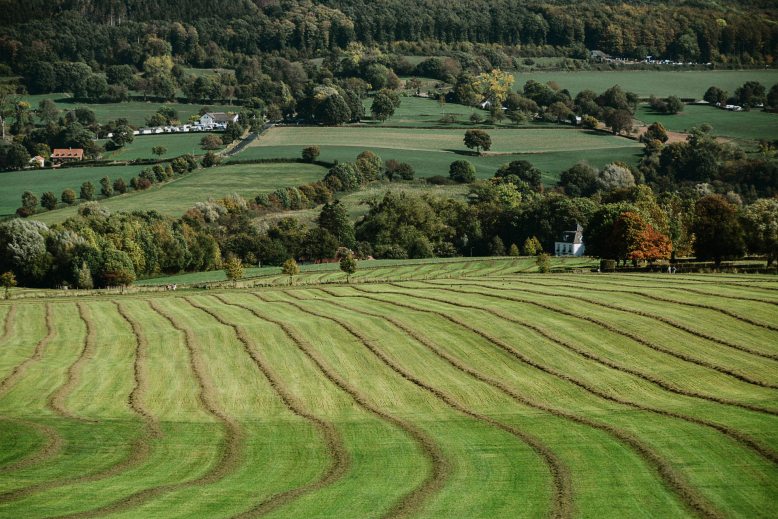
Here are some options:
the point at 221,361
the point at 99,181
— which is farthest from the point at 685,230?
the point at 99,181

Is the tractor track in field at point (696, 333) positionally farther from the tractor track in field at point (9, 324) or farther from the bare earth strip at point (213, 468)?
the tractor track in field at point (9, 324)

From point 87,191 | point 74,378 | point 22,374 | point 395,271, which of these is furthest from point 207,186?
point 74,378

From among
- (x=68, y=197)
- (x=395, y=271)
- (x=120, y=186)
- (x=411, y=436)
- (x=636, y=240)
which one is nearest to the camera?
(x=411, y=436)

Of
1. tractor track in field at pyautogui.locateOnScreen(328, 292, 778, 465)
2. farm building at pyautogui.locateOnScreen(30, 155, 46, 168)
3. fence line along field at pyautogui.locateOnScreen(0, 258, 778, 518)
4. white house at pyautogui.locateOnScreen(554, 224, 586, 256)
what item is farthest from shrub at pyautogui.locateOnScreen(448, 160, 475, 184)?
tractor track in field at pyautogui.locateOnScreen(328, 292, 778, 465)

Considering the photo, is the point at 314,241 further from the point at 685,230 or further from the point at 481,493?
the point at 481,493

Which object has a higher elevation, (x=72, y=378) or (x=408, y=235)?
(x=72, y=378)

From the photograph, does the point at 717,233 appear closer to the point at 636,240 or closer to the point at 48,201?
the point at 636,240
